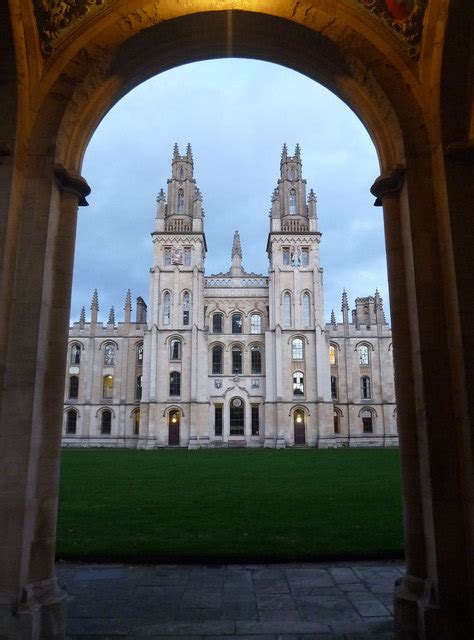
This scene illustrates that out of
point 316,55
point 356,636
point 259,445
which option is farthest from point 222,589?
point 259,445

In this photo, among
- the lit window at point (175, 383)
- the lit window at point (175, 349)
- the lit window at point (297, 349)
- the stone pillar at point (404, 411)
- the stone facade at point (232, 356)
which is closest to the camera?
the stone pillar at point (404, 411)

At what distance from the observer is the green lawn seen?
6777 millimetres

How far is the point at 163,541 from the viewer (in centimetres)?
730

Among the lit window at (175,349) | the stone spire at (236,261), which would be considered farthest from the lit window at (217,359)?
the stone spire at (236,261)

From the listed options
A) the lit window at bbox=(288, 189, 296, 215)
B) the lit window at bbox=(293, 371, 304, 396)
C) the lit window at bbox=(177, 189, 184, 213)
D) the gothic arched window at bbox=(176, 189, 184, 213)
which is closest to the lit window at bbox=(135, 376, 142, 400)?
the lit window at bbox=(293, 371, 304, 396)

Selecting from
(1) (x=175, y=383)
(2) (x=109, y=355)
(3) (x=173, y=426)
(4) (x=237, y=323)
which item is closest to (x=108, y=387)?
(2) (x=109, y=355)

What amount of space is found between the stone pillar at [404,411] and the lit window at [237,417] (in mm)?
38388

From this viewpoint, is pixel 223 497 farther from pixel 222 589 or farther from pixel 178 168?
pixel 178 168

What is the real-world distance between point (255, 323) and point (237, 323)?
1578mm

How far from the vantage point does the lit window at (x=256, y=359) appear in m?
43.7

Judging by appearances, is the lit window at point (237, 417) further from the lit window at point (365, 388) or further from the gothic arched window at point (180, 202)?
the gothic arched window at point (180, 202)

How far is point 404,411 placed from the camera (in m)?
4.49

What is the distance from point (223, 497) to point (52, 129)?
29.3ft

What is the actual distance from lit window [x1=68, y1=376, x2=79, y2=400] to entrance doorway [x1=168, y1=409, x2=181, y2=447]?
10716 mm
